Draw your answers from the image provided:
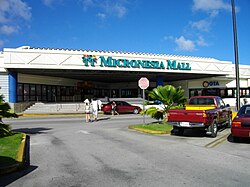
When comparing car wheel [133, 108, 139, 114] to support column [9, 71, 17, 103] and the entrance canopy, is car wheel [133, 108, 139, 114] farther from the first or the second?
support column [9, 71, 17, 103]

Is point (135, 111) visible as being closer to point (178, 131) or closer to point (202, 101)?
point (202, 101)

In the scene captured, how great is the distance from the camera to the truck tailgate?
1152 cm

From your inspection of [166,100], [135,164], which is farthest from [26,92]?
[135,164]

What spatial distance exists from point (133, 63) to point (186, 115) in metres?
19.0

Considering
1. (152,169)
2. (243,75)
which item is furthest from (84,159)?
(243,75)

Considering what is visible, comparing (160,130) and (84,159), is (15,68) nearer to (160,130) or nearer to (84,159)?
(160,130)

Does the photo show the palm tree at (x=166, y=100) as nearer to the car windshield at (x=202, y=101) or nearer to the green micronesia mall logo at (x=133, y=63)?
the car windshield at (x=202, y=101)

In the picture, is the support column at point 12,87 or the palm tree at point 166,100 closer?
the palm tree at point 166,100

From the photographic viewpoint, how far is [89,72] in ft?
101

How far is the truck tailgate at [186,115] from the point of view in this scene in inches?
453

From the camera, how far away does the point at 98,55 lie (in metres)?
28.7

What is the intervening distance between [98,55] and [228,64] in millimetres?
19235

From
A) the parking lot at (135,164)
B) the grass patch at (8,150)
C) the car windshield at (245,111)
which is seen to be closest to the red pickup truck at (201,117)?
the parking lot at (135,164)

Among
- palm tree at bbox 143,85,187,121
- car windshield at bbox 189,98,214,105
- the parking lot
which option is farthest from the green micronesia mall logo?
the parking lot
